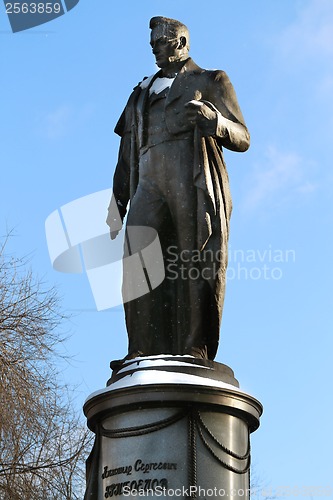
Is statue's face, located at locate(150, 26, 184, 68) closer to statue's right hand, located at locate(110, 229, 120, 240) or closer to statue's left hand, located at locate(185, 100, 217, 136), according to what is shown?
statue's left hand, located at locate(185, 100, 217, 136)

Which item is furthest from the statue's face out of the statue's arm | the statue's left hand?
the statue's left hand

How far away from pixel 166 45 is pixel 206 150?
1.04 meters

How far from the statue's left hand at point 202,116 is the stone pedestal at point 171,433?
1813 millimetres

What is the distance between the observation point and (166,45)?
332 inches

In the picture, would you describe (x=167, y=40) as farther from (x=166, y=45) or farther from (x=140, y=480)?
(x=140, y=480)

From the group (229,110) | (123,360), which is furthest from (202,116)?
(123,360)

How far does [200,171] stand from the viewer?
A: 25.8 feet

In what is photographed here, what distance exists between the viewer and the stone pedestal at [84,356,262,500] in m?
6.77

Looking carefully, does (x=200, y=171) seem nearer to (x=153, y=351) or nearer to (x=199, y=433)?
(x=153, y=351)

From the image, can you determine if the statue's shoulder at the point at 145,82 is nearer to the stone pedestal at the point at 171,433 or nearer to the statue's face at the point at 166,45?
the statue's face at the point at 166,45

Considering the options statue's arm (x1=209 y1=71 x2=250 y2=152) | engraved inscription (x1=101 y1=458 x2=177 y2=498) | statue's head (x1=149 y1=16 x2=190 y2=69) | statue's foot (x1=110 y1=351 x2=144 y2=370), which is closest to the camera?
engraved inscription (x1=101 y1=458 x2=177 y2=498)

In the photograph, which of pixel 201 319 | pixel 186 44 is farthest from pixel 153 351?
pixel 186 44

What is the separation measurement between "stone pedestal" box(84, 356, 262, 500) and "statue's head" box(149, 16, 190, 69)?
2.63 m

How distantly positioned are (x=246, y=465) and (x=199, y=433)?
537 millimetres
